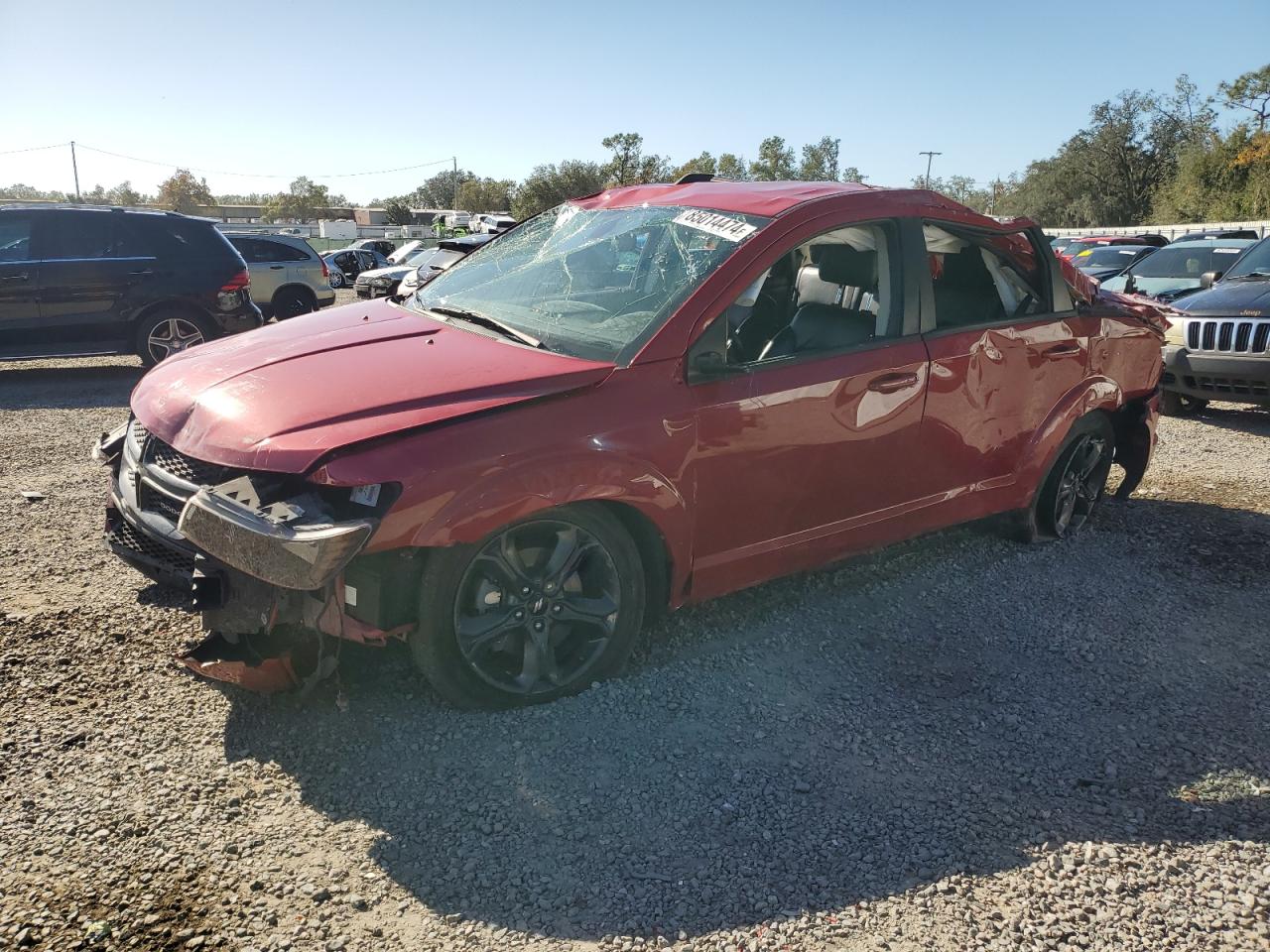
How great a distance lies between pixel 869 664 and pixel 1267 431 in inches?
264

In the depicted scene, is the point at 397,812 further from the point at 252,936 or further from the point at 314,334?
the point at 314,334

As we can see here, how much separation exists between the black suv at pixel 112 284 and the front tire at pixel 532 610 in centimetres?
805

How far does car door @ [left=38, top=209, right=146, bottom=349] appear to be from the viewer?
941cm

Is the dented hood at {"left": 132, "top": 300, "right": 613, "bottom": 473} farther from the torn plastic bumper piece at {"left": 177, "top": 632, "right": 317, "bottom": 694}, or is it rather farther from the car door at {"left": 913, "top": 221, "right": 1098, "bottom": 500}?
the car door at {"left": 913, "top": 221, "right": 1098, "bottom": 500}

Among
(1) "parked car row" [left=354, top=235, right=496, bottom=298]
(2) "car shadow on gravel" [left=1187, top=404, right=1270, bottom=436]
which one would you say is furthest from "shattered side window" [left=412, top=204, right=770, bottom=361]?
(1) "parked car row" [left=354, top=235, right=496, bottom=298]

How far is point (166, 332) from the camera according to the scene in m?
9.85

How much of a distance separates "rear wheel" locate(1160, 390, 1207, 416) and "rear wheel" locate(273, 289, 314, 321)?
12.4m

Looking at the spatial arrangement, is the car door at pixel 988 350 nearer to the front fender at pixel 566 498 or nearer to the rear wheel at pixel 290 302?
the front fender at pixel 566 498

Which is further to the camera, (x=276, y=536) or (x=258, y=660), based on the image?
(x=258, y=660)

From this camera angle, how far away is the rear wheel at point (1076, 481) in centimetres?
514

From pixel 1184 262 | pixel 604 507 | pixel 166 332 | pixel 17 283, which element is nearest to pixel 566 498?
pixel 604 507

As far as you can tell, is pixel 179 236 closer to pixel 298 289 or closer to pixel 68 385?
pixel 68 385

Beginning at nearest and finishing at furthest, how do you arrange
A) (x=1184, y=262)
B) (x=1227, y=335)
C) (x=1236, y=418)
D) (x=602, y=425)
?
(x=602, y=425)
(x=1227, y=335)
(x=1236, y=418)
(x=1184, y=262)

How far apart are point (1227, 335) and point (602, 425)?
732cm
